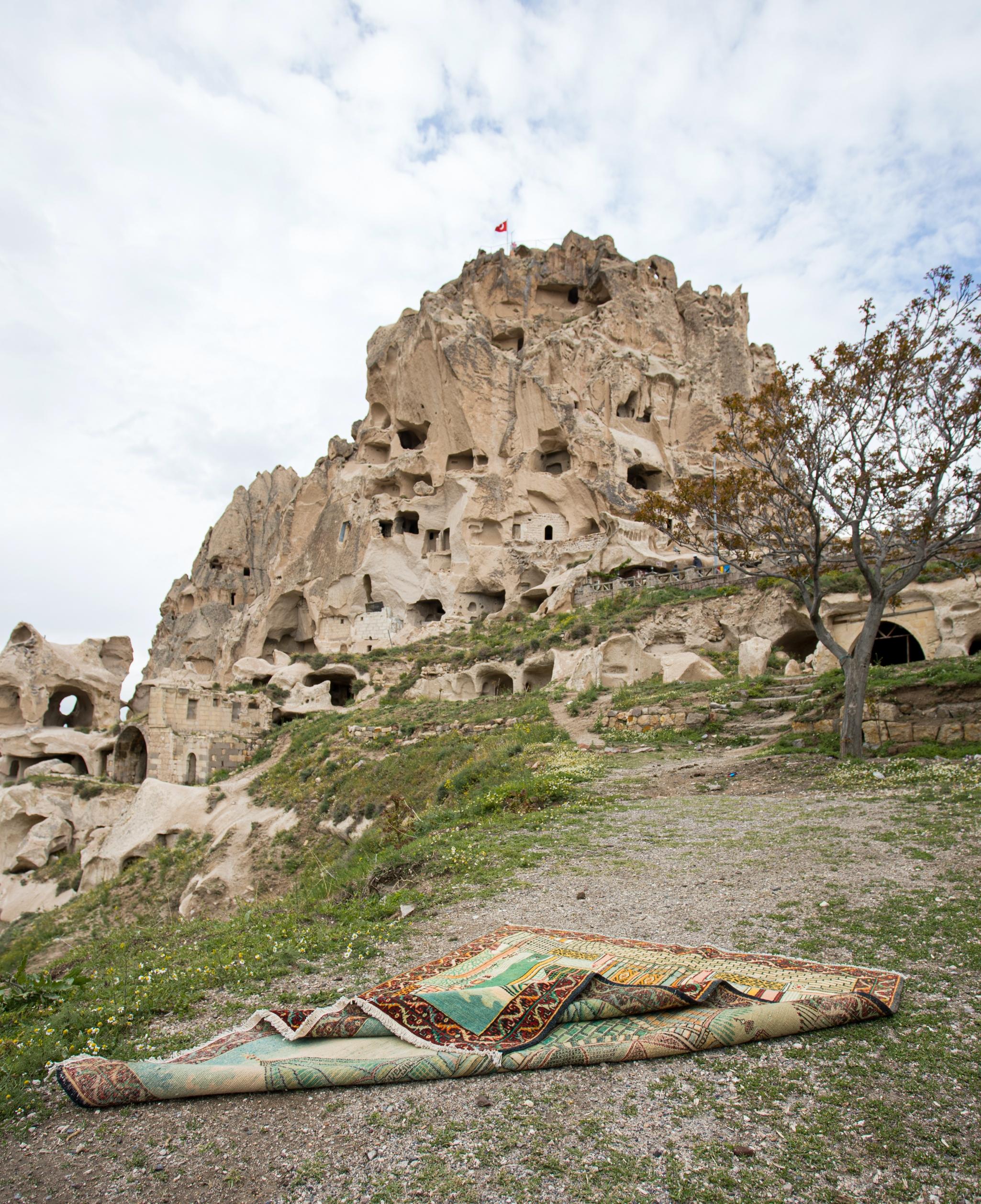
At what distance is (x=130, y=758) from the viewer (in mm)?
25328

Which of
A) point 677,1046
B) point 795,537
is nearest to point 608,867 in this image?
point 677,1046

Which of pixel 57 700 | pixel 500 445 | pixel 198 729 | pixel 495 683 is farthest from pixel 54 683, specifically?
pixel 500 445

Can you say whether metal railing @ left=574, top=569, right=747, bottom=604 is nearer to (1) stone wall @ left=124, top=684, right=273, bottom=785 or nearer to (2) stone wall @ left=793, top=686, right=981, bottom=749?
(2) stone wall @ left=793, top=686, right=981, bottom=749

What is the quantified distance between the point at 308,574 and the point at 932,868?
39.2 metres

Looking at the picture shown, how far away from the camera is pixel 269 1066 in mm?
2680

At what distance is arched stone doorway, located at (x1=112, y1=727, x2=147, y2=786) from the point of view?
25.0 metres

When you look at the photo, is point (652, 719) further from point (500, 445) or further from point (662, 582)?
point (500, 445)

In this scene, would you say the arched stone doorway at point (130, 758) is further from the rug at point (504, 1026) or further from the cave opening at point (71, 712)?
the rug at point (504, 1026)

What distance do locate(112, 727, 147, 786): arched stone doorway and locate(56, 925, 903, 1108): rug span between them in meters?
24.8

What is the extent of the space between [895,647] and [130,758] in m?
25.3

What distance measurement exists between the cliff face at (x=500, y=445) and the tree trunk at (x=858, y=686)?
22893 millimetres

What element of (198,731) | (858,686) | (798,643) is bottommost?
(198,731)

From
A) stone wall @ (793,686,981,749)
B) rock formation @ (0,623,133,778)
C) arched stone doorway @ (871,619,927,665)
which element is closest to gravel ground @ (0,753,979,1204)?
stone wall @ (793,686,981,749)

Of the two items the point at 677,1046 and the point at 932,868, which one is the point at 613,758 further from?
the point at 677,1046
